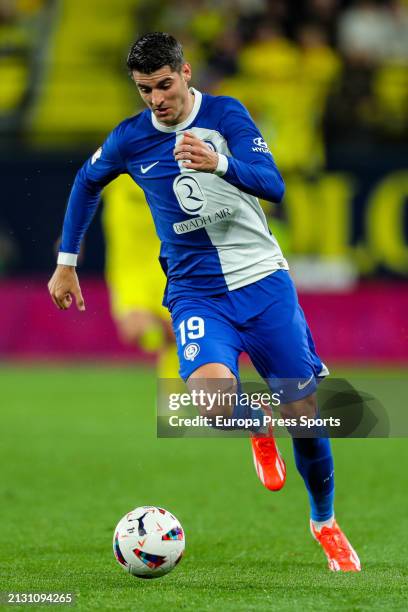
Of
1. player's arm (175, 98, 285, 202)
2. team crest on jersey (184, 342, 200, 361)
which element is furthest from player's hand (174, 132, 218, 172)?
team crest on jersey (184, 342, 200, 361)

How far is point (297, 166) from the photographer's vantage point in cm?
1507

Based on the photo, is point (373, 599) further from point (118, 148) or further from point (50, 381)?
point (50, 381)

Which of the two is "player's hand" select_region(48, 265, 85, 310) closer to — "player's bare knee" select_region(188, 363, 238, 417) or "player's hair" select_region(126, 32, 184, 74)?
"player's bare knee" select_region(188, 363, 238, 417)

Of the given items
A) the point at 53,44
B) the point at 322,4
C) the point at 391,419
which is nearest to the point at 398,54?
the point at 322,4

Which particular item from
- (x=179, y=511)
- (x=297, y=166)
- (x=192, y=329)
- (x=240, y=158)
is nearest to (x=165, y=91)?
(x=240, y=158)

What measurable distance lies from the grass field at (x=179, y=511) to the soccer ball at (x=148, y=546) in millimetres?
67

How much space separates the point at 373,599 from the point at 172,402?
6.70 feet

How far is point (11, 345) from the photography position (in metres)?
15.3

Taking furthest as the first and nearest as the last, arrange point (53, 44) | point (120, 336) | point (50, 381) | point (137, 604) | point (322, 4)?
point (53, 44), point (322, 4), point (120, 336), point (50, 381), point (137, 604)

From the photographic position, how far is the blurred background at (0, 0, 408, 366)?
14766 millimetres

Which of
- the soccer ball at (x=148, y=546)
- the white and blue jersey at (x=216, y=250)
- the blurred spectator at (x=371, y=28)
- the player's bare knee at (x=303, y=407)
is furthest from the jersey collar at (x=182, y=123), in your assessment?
the blurred spectator at (x=371, y=28)

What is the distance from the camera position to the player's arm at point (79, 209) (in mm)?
5668

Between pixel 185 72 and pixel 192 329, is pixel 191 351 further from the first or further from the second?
pixel 185 72

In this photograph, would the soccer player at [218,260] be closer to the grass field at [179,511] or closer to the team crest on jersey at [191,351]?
the team crest on jersey at [191,351]
